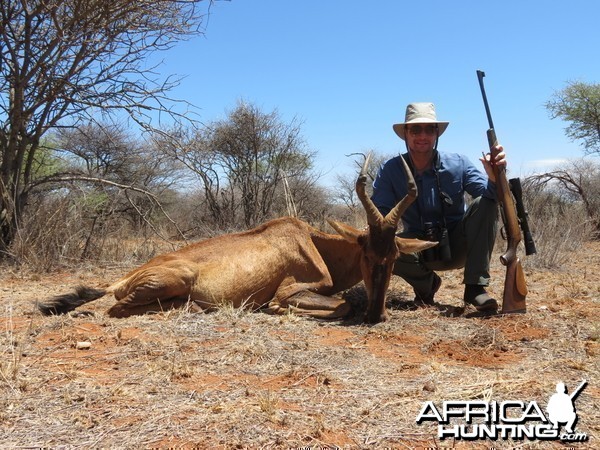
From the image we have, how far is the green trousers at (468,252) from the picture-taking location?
5.27 m

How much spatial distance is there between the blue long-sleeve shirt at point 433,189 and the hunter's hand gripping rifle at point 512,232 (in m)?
0.44

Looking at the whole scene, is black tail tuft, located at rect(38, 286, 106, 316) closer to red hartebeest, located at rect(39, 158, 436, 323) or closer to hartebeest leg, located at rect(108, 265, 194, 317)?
red hartebeest, located at rect(39, 158, 436, 323)

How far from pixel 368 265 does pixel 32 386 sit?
2952mm

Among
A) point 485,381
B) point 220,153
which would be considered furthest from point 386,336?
point 220,153

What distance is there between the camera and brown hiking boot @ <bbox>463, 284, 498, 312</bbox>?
4934mm

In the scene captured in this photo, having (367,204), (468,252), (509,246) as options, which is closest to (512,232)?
(509,246)

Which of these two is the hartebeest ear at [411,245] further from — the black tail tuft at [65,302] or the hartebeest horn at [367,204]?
the black tail tuft at [65,302]

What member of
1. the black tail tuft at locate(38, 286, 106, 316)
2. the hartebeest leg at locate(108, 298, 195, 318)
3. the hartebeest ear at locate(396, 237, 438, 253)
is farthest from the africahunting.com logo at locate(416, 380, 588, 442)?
the black tail tuft at locate(38, 286, 106, 316)

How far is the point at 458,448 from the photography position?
2396 millimetres

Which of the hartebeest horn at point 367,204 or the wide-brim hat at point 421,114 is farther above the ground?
the wide-brim hat at point 421,114

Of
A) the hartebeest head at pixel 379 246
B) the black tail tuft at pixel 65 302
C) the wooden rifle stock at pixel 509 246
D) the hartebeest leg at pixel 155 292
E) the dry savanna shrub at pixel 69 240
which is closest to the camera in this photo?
the wooden rifle stock at pixel 509 246

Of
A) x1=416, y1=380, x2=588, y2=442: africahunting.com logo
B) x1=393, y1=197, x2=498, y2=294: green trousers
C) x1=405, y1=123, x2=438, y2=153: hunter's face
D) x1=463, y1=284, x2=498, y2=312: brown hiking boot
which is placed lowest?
x1=416, y1=380, x2=588, y2=442: africahunting.com logo

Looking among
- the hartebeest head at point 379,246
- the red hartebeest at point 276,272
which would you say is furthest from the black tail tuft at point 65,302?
the hartebeest head at point 379,246

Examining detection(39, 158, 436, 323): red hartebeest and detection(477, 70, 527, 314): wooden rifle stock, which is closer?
detection(477, 70, 527, 314): wooden rifle stock
